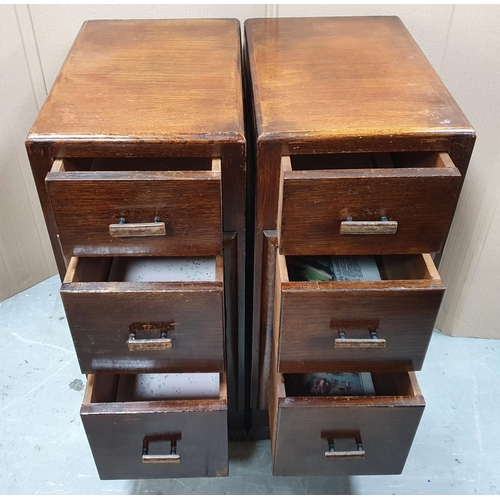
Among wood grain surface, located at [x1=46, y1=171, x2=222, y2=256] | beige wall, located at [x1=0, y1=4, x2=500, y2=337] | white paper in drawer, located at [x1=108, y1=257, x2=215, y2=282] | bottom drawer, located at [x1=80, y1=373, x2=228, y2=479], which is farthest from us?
beige wall, located at [x1=0, y1=4, x2=500, y2=337]

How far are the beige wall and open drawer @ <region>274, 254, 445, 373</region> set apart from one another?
1.27 feet

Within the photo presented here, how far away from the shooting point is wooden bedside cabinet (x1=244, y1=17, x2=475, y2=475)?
742 mm

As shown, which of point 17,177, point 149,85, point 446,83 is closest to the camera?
point 149,85

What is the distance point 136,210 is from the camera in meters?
0.74

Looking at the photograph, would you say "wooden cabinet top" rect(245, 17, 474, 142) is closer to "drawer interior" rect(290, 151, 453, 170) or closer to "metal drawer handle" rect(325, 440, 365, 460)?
"drawer interior" rect(290, 151, 453, 170)

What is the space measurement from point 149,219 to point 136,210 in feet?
0.07

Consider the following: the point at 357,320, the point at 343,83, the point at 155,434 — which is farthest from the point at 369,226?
the point at 155,434

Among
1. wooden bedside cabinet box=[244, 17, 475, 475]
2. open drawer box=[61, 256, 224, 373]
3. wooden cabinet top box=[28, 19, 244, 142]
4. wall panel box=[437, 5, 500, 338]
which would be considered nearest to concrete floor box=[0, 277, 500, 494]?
wall panel box=[437, 5, 500, 338]

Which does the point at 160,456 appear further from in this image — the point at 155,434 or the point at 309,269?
the point at 309,269

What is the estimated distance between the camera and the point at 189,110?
79cm

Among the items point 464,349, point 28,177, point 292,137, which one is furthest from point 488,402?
point 28,177

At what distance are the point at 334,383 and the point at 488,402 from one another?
42 cm

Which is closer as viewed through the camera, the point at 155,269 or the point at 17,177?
the point at 155,269

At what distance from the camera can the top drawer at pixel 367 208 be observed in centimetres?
71
